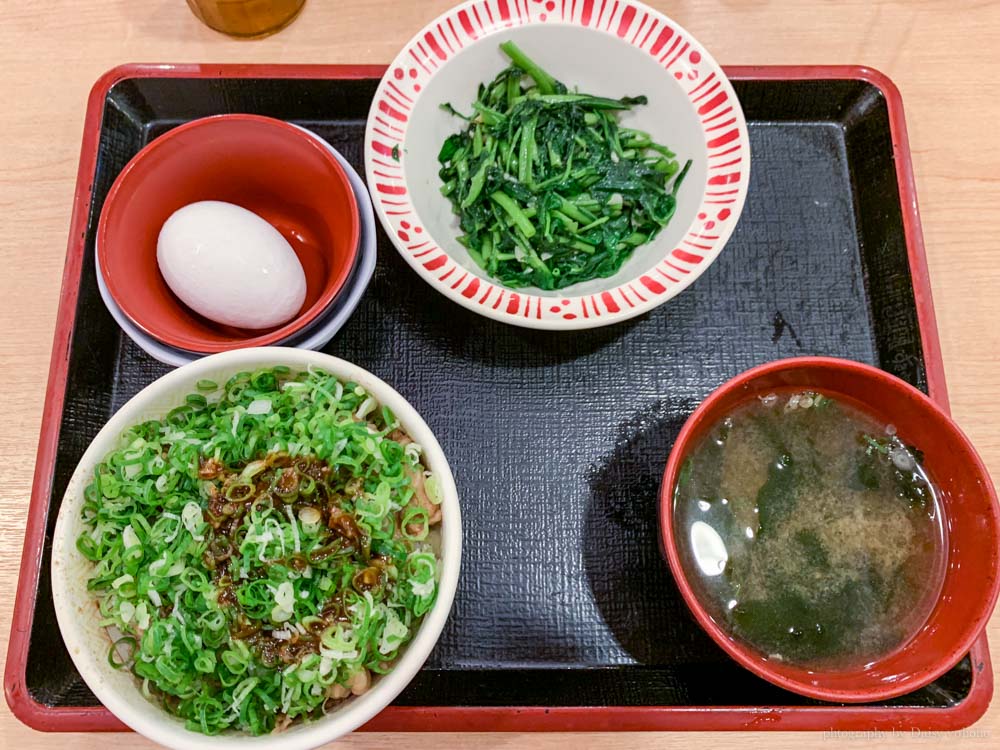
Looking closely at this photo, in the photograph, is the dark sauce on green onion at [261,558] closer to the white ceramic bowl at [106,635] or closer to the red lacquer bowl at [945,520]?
the white ceramic bowl at [106,635]

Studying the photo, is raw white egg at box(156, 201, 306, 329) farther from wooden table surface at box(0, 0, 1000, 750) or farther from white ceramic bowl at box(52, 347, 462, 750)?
wooden table surface at box(0, 0, 1000, 750)

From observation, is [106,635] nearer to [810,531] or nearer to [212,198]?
[212,198]

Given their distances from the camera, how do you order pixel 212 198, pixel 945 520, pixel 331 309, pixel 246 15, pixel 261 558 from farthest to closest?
pixel 246 15
pixel 212 198
pixel 331 309
pixel 945 520
pixel 261 558

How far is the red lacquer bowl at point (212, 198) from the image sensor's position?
1.30 m

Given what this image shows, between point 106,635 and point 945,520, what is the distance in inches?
51.9

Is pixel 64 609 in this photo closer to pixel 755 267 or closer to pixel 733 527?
pixel 733 527

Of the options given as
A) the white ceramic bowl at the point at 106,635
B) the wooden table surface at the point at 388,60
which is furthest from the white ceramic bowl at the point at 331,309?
the wooden table surface at the point at 388,60

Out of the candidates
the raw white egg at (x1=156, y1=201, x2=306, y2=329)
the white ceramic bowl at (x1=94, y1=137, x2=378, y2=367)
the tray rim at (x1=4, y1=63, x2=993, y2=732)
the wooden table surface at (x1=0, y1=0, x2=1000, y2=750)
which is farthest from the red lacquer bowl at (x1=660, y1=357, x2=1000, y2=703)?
the raw white egg at (x1=156, y1=201, x2=306, y2=329)

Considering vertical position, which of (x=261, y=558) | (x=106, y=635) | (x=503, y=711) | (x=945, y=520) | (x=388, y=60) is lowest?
(x=503, y=711)

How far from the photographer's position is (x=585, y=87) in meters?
1.56

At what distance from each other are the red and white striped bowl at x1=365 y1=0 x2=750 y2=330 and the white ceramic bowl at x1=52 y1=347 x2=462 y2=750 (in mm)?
273

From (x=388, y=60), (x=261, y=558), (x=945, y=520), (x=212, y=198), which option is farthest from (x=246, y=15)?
(x=945, y=520)

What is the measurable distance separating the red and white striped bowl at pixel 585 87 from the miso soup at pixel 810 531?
308 millimetres

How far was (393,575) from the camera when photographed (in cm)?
108
